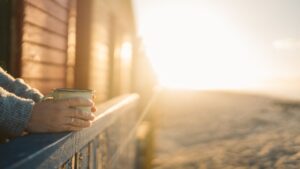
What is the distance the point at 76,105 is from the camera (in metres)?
2.02

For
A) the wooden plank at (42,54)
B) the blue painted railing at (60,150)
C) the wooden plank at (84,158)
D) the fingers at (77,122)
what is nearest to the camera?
the blue painted railing at (60,150)

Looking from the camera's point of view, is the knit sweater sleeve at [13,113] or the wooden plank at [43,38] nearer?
the knit sweater sleeve at [13,113]

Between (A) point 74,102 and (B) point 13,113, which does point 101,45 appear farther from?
(B) point 13,113

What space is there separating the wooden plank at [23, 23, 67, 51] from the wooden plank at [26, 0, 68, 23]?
231mm

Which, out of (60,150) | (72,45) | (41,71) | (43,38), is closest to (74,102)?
(60,150)

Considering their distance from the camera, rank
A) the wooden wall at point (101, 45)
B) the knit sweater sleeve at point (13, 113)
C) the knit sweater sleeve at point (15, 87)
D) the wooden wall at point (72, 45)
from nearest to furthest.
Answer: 1. the knit sweater sleeve at point (13, 113)
2. the knit sweater sleeve at point (15, 87)
3. the wooden wall at point (72, 45)
4. the wooden wall at point (101, 45)

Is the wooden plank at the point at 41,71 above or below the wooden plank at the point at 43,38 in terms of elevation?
below

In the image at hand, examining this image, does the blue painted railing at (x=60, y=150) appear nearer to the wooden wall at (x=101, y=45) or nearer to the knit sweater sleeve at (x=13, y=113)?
the knit sweater sleeve at (x=13, y=113)

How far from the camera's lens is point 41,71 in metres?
3.97

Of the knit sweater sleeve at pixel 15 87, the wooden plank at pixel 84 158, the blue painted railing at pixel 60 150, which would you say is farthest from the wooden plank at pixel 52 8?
the wooden plank at pixel 84 158

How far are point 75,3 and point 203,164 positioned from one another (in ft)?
15.3

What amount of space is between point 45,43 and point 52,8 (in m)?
0.48

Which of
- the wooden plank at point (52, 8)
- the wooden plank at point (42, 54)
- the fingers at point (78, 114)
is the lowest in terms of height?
the fingers at point (78, 114)

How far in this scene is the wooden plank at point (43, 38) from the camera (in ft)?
11.6
